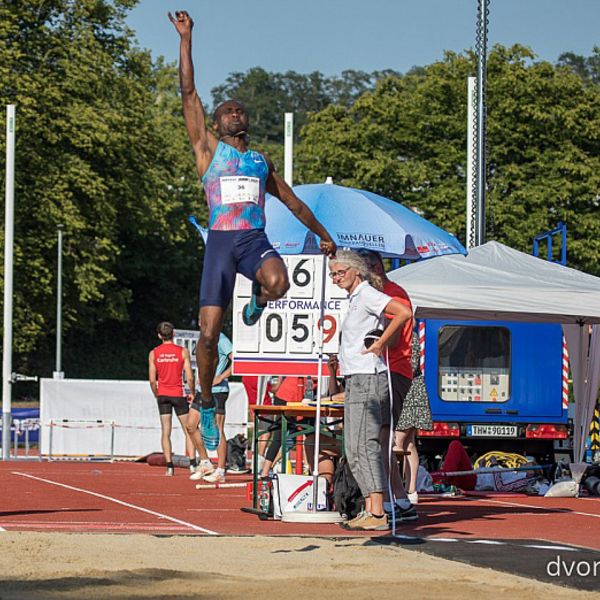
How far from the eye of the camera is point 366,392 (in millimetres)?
10930

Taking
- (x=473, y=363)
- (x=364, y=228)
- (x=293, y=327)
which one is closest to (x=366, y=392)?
(x=293, y=327)

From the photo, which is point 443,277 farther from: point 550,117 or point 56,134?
point 550,117

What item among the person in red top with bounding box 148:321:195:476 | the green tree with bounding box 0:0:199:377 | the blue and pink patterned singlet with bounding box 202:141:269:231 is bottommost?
the person in red top with bounding box 148:321:195:476

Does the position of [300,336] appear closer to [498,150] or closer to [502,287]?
[502,287]

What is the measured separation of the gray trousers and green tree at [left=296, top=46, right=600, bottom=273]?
44535 millimetres

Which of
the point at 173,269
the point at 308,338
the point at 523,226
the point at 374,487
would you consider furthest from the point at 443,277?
the point at 173,269

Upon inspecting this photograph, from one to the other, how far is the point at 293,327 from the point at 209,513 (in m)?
1.85

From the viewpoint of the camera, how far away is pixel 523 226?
183ft

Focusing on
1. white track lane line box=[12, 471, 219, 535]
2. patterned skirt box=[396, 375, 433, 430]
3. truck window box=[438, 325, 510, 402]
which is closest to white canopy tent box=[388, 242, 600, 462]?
patterned skirt box=[396, 375, 433, 430]

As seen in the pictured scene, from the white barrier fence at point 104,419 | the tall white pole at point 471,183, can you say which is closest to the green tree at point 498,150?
the tall white pole at point 471,183

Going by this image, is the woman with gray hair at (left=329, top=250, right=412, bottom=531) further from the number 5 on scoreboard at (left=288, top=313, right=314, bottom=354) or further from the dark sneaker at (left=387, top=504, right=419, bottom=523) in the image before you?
the number 5 on scoreboard at (left=288, top=313, right=314, bottom=354)

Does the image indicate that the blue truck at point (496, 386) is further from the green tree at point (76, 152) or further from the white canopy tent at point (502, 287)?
the green tree at point (76, 152)

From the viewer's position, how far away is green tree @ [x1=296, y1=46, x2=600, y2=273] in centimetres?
→ 5647

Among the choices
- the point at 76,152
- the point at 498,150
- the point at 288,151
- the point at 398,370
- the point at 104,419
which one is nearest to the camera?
the point at 398,370
